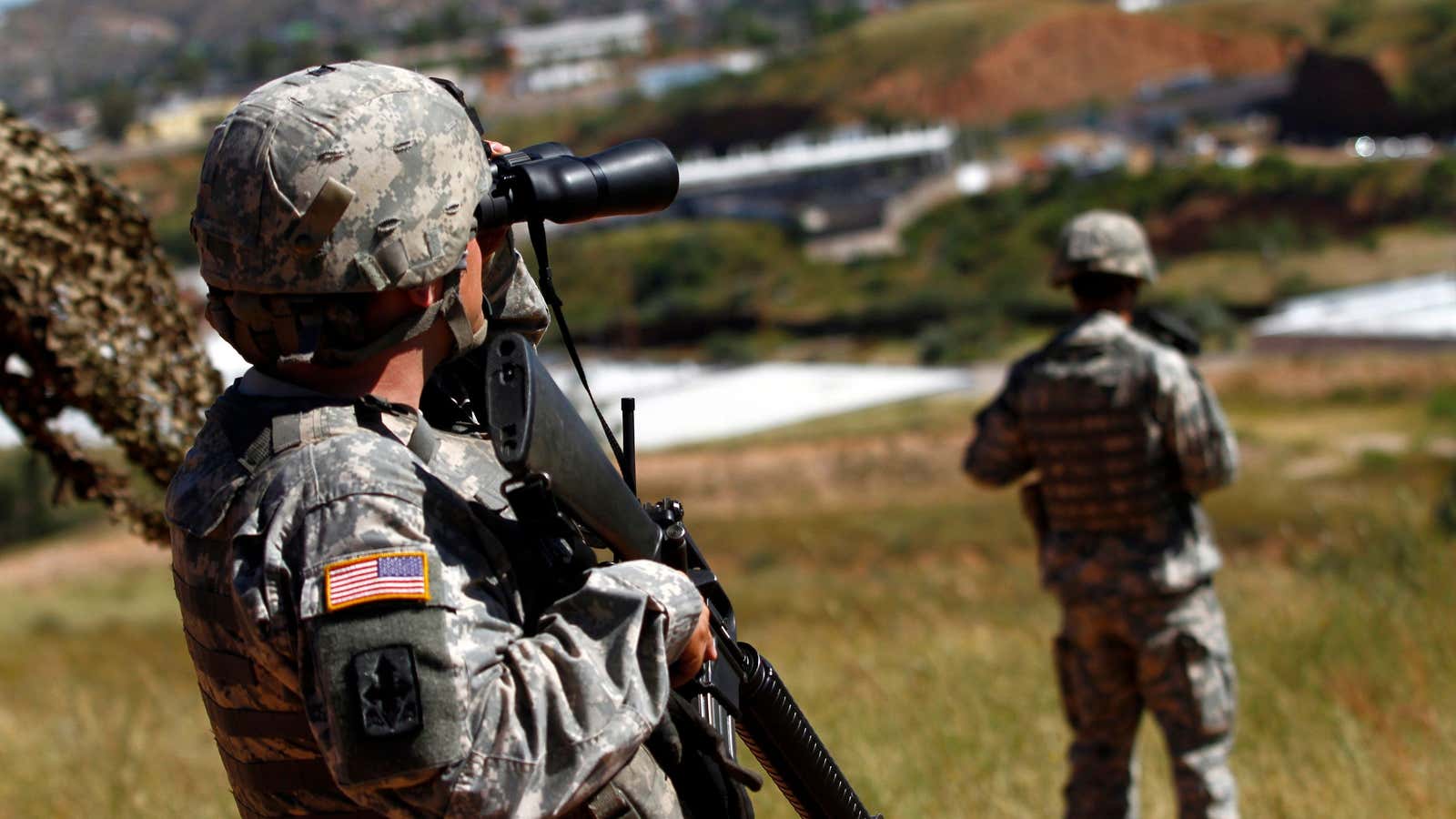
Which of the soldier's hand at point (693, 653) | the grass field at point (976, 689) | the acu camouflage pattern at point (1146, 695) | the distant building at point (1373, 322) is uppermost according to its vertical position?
the soldier's hand at point (693, 653)

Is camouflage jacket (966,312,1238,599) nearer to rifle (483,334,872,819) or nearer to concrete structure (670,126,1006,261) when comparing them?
rifle (483,334,872,819)

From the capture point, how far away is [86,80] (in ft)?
615

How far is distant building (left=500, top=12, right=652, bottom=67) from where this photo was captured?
14838 cm

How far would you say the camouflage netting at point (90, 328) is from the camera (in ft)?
12.3

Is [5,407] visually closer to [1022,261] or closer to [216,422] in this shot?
[216,422]

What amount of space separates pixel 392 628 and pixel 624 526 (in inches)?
17.0

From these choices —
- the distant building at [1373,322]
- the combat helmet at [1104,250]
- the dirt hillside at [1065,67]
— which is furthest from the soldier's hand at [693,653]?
the dirt hillside at [1065,67]

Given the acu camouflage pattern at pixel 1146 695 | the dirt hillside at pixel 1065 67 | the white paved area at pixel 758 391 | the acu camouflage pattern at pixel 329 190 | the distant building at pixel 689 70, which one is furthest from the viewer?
the distant building at pixel 689 70

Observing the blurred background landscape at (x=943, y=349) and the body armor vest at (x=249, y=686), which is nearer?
the body armor vest at (x=249, y=686)

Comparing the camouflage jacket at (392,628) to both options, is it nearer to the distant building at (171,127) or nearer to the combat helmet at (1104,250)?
the combat helmet at (1104,250)

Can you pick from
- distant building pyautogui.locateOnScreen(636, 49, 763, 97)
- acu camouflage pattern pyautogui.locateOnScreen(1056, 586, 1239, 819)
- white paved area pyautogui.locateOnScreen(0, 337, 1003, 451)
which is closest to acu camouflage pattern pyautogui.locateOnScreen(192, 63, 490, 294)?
acu camouflage pattern pyautogui.locateOnScreen(1056, 586, 1239, 819)

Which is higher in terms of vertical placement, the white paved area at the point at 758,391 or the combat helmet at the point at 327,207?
the combat helmet at the point at 327,207

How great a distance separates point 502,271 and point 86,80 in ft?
666

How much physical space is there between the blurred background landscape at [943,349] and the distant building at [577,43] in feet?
2.56
